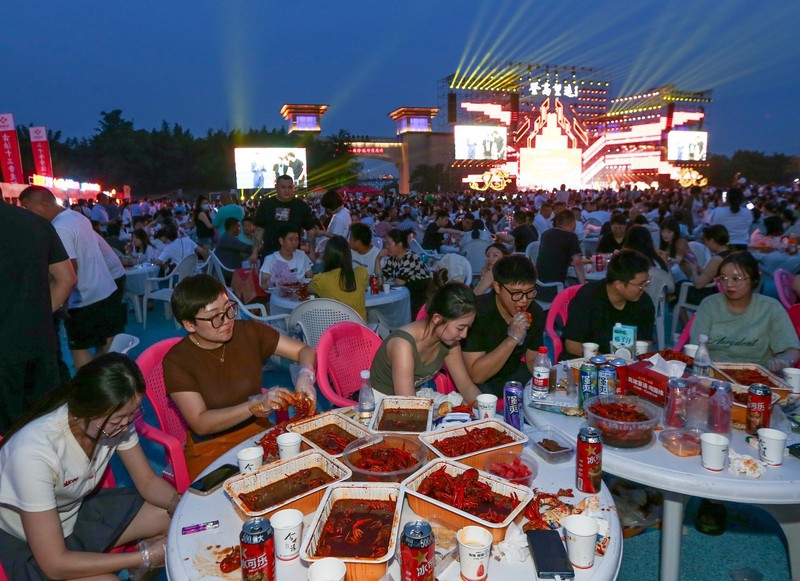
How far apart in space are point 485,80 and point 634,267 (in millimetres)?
39183

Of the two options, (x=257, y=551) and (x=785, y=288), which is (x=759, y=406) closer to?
(x=257, y=551)

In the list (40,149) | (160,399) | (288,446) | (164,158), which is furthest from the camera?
(164,158)

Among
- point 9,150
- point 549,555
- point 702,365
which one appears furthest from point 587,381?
point 9,150

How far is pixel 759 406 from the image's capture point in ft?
6.93

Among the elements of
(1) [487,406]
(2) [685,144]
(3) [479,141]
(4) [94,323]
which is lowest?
(4) [94,323]

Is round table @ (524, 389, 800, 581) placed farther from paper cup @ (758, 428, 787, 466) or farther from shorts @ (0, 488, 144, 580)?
shorts @ (0, 488, 144, 580)

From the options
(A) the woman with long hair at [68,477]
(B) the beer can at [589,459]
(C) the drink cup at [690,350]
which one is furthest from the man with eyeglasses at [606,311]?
(A) the woman with long hair at [68,477]

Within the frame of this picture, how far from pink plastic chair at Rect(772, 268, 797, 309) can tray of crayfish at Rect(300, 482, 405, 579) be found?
486 cm

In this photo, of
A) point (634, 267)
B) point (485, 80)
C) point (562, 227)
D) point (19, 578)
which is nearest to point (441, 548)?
point (19, 578)

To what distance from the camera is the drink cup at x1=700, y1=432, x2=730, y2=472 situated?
1896 mm

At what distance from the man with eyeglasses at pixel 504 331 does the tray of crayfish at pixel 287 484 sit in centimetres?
153

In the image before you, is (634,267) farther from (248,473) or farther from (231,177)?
(231,177)

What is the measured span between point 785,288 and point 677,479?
13.5 feet

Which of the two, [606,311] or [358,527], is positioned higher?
[606,311]
